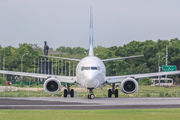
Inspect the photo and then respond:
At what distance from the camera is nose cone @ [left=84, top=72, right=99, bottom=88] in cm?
3678

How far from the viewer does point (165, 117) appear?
2147 centimetres

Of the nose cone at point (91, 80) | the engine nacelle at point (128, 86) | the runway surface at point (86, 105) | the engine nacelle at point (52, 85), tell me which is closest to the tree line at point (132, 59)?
the engine nacelle at point (128, 86)

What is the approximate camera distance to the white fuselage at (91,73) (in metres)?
37.0

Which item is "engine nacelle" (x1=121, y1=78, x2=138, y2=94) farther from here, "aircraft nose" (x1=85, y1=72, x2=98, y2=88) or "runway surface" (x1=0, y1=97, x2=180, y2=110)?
"runway surface" (x1=0, y1=97, x2=180, y2=110)

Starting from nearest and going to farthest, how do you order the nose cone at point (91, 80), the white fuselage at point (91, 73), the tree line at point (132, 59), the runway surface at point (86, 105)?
1. the runway surface at point (86, 105)
2. the nose cone at point (91, 80)
3. the white fuselage at point (91, 73)
4. the tree line at point (132, 59)

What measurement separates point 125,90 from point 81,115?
734 inches

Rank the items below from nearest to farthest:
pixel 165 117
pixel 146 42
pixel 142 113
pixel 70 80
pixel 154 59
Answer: pixel 165 117, pixel 142 113, pixel 70 80, pixel 154 59, pixel 146 42

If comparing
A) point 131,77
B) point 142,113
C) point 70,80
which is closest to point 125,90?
point 131,77

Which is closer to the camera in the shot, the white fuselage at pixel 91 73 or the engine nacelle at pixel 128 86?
the white fuselage at pixel 91 73

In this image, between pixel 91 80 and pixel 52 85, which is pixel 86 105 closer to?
pixel 91 80

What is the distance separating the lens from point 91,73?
122 ft

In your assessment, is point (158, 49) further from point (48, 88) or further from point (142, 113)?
point (142, 113)

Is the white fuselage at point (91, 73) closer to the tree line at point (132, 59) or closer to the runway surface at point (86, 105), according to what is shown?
the runway surface at point (86, 105)

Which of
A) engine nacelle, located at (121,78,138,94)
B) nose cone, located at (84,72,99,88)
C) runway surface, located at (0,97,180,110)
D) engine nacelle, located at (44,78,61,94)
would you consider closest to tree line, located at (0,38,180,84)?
engine nacelle, located at (121,78,138,94)
